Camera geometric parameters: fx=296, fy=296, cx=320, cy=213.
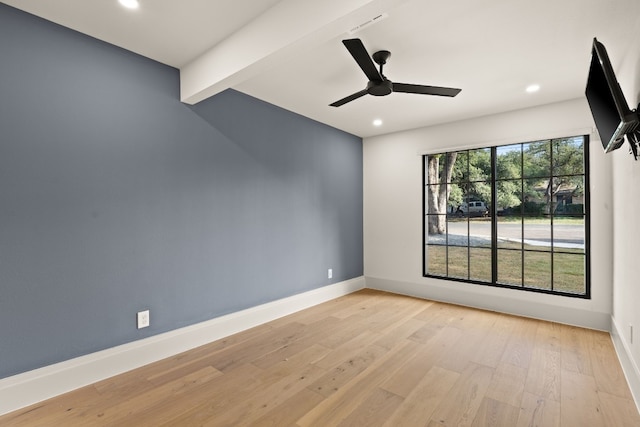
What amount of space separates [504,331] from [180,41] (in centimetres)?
414

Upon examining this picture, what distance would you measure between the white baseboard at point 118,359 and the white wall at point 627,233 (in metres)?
3.11

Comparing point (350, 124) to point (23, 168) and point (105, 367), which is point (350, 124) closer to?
point (23, 168)

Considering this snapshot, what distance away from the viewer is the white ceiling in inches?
74.5

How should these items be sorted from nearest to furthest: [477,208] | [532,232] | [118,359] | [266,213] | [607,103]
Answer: [607,103], [118,359], [266,213], [477,208], [532,232]

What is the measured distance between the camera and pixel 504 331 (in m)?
3.18

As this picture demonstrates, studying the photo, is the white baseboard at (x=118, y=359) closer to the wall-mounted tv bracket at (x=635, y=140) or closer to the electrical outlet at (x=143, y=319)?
the electrical outlet at (x=143, y=319)

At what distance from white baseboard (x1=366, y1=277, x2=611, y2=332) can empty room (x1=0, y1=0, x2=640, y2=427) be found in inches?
1.0

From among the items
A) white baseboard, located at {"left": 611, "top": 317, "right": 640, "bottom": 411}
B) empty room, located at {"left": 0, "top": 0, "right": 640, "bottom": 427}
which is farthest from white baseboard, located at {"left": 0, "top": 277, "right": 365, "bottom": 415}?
white baseboard, located at {"left": 611, "top": 317, "right": 640, "bottom": 411}

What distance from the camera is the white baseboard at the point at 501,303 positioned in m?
3.23

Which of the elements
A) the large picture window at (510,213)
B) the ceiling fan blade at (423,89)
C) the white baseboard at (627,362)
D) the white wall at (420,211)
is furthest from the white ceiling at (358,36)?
the white baseboard at (627,362)

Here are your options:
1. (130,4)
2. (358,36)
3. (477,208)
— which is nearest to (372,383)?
(358,36)

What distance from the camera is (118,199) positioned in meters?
2.39

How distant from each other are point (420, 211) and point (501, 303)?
1.59 metres

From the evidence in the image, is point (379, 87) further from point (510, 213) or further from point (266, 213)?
point (510, 213)
